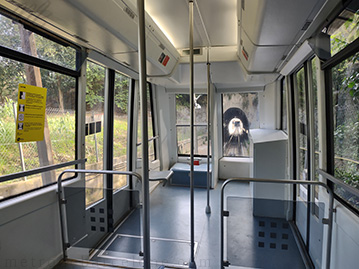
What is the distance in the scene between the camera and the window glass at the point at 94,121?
8.56ft

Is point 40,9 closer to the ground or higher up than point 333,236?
higher up

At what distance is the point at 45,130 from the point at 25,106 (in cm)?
30

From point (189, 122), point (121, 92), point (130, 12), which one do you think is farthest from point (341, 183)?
point (189, 122)

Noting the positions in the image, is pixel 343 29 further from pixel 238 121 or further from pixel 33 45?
pixel 238 121

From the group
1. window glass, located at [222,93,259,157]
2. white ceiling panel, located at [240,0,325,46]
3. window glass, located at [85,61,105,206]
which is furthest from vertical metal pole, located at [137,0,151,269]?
window glass, located at [222,93,259,157]

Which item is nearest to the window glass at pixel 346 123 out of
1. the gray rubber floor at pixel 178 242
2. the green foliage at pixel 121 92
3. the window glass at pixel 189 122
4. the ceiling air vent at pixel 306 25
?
the ceiling air vent at pixel 306 25

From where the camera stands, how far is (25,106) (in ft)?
5.83

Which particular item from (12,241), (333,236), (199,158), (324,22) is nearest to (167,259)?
(12,241)

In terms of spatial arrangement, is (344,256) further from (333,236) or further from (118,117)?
(118,117)

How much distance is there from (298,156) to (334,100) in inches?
55.0

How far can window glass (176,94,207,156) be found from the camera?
5.28 meters

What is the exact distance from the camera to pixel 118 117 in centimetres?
330

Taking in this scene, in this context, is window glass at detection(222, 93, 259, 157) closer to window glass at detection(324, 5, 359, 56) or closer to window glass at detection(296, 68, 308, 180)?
window glass at detection(296, 68, 308, 180)

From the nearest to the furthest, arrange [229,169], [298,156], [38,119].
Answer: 1. [38,119]
2. [298,156]
3. [229,169]
